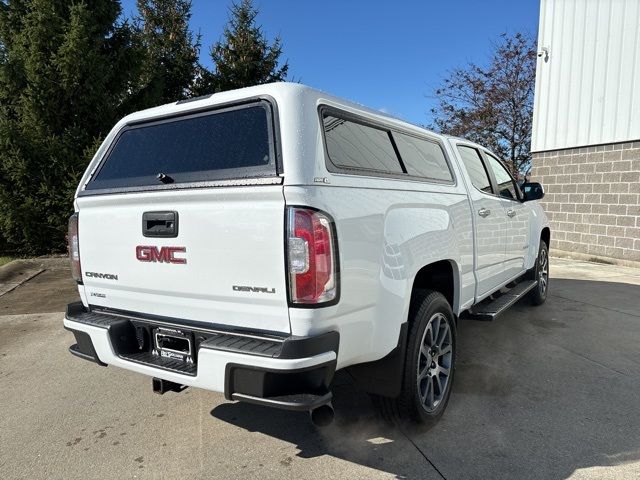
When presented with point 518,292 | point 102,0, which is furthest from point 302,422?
point 102,0

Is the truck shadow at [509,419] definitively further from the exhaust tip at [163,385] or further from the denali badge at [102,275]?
the denali badge at [102,275]

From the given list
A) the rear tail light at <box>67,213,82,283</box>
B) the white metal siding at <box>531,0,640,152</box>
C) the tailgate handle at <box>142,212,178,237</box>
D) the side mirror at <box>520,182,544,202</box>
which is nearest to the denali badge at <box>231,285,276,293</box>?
the tailgate handle at <box>142,212,178,237</box>

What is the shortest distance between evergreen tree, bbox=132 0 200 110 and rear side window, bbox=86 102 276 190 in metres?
8.22

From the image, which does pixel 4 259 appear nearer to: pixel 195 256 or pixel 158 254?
pixel 158 254

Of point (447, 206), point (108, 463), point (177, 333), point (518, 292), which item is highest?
point (447, 206)

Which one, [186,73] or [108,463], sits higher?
[186,73]

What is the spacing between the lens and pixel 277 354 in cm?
206

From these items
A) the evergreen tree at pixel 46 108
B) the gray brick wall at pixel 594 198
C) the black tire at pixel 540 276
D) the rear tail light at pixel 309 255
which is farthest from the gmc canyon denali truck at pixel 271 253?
the gray brick wall at pixel 594 198

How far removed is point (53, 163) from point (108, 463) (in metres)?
8.20

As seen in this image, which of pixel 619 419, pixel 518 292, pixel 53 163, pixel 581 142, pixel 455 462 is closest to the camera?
pixel 455 462

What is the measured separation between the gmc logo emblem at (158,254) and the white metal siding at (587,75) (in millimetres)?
9859

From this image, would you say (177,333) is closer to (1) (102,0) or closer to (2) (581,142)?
(1) (102,0)

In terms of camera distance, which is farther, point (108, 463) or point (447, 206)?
point (447, 206)

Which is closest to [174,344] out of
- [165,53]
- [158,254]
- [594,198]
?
[158,254]
